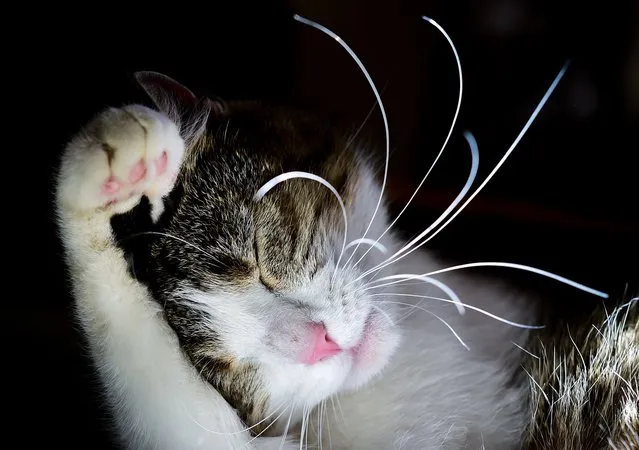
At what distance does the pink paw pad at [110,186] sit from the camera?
20.1 inches

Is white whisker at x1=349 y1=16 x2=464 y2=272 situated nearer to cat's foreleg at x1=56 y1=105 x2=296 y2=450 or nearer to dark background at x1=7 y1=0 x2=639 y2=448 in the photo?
dark background at x1=7 y1=0 x2=639 y2=448

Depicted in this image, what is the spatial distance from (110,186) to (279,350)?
0.78ft

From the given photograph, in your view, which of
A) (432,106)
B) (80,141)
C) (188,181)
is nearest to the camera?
(80,141)

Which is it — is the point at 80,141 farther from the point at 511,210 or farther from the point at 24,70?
the point at 511,210

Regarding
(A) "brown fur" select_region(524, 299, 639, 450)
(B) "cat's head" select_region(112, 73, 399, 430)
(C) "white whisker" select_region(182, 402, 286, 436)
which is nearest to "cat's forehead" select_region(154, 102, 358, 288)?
(B) "cat's head" select_region(112, 73, 399, 430)

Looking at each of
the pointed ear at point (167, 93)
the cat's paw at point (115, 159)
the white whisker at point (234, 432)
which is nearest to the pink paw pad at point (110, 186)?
the cat's paw at point (115, 159)

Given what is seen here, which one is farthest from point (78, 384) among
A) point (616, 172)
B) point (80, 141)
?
point (616, 172)

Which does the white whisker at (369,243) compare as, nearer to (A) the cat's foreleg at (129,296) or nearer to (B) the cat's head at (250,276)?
(B) the cat's head at (250,276)

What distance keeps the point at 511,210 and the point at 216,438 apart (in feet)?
1.52

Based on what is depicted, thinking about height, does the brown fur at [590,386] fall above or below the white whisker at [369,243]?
below

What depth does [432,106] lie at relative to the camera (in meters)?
0.72

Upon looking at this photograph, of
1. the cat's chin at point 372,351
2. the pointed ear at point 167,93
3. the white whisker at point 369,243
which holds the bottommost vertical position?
the cat's chin at point 372,351

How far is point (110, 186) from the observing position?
0.51m

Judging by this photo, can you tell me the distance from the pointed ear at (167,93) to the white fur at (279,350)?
0.04 meters
